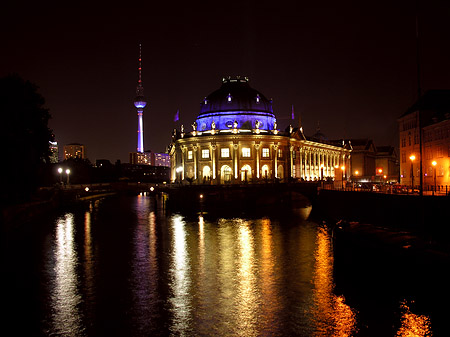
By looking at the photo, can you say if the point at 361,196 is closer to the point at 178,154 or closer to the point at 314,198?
the point at 314,198

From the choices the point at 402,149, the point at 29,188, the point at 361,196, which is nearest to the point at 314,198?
the point at 402,149

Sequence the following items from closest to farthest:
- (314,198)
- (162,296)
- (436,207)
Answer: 1. (162,296)
2. (436,207)
3. (314,198)

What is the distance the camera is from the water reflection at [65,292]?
23.8 meters

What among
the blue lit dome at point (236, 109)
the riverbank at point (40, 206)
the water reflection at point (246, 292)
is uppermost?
the blue lit dome at point (236, 109)

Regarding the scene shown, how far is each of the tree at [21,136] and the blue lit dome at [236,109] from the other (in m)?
67.5

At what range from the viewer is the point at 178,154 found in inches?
5399

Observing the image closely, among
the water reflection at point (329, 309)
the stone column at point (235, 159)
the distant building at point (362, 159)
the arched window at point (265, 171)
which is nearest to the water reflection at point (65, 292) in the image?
the water reflection at point (329, 309)

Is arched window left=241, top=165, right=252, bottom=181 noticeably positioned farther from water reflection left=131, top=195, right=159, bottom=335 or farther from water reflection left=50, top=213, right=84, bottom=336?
water reflection left=50, top=213, right=84, bottom=336

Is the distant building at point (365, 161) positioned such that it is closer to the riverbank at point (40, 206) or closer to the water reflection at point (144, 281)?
the riverbank at point (40, 206)

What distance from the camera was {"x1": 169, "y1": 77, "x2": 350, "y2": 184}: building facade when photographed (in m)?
124

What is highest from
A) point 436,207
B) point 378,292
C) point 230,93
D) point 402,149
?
point 230,93

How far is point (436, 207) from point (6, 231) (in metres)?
42.7

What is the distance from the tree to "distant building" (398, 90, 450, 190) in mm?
47628

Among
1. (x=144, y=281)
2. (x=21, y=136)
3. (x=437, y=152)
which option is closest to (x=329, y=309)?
(x=144, y=281)
